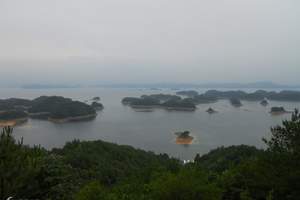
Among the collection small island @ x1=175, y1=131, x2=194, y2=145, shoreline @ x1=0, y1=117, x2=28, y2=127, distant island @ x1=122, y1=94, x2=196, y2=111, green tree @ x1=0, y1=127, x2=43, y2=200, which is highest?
green tree @ x1=0, y1=127, x2=43, y2=200

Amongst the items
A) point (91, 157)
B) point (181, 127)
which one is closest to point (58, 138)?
point (181, 127)

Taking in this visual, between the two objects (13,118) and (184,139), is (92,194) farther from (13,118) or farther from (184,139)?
(13,118)

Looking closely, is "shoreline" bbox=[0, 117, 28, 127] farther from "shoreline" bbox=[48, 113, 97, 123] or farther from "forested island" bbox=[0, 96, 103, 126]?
"shoreline" bbox=[48, 113, 97, 123]

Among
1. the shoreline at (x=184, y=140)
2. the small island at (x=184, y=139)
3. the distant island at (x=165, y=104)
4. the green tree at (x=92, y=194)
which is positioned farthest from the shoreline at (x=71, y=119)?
the green tree at (x=92, y=194)

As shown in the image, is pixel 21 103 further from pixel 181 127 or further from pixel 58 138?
pixel 181 127

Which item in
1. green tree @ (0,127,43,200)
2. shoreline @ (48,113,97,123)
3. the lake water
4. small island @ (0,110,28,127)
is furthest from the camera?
shoreline @ (48,113,97,123)

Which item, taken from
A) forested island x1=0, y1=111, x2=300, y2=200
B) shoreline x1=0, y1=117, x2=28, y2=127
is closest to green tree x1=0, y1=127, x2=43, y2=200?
forested island x1=0, y1=111, x2=300, y2=200

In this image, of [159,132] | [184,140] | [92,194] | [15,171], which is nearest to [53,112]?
[159,132]

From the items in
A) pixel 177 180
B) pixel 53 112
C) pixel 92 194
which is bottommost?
pixel 53 112

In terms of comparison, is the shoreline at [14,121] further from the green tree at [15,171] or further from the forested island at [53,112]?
the green tree at [15,171]

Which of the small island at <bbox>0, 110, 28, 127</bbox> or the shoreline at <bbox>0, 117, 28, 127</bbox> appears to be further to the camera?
the small island at <bbox>0, 110, 28, 127</bbox>

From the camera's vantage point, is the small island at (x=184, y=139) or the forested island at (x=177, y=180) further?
the small island at (x=184, y=139)
